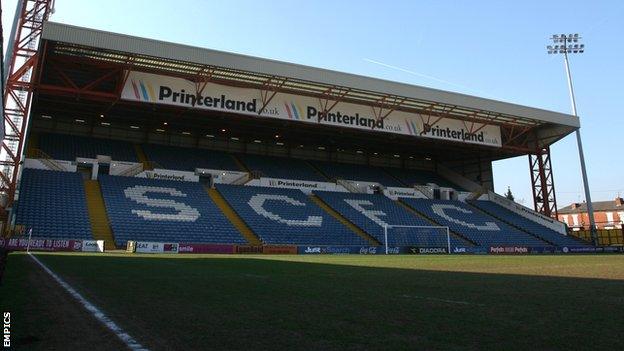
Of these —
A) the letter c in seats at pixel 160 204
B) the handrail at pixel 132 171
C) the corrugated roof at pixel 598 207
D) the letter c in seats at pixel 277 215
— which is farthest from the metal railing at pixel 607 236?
the corrugated roof at pixel 598 207

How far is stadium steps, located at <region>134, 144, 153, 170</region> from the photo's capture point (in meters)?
34.9

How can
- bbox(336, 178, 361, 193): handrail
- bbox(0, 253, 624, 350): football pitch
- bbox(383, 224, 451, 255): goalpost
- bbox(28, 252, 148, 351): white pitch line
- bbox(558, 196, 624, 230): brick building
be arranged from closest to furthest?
bbox(28, 252, 148, 351): white pitch line, bbox(0, 253, 624, 350): football pitch, bbox(383, 224, 451, 255): goalpost, bbox(336, 178, 361, 193): handrail, bbox(558, 196, 624, 230): brick building

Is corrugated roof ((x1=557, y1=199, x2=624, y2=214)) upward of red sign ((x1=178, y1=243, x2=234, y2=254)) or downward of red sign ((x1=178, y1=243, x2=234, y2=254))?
upward

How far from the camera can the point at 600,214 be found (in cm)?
9019

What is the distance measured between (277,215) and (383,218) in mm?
9135

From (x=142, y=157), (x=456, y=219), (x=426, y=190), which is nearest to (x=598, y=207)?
(x=426, y=190)

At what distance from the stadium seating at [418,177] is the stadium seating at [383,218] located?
7.34 metres

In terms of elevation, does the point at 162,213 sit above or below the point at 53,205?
below

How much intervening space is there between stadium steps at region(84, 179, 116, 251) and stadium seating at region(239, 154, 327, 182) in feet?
44.1

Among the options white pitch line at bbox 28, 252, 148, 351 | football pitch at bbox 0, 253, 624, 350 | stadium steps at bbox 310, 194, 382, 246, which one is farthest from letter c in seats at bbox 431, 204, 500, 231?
white pitch line at bbox 28, 252, 148, 351

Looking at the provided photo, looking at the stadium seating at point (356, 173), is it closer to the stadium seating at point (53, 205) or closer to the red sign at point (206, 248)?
the red sign at point (206, 248)

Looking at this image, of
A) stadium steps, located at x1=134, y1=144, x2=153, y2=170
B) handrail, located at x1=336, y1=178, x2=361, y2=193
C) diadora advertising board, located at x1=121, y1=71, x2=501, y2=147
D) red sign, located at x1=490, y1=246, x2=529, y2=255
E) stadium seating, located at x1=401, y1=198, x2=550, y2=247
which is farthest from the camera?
handrail, located at x1=336, y1=178, x2=361, y2=193

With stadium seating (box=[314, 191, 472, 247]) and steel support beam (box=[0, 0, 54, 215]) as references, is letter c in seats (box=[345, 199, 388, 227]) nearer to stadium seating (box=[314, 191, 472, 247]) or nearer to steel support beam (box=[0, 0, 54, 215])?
stadium seating (box=[314, 191, 472, 247])

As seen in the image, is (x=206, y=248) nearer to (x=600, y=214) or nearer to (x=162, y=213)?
(x=162, y=213)
